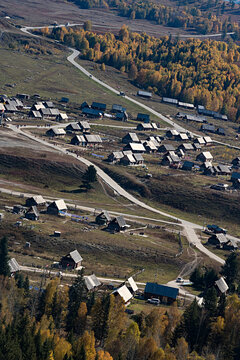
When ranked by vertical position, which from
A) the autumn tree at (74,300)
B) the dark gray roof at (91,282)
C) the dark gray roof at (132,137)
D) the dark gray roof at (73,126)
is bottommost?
the dark gray roof at (132,137)

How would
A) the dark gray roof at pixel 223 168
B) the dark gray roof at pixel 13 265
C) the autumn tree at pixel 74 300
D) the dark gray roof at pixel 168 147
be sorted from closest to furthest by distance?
1. the autumn tree at pixel 74 300
2. the dark gray roof at pixel 13 265
3. the dark gray roof at pixel 223 168
4. the dark gray roof at pixel 168 147

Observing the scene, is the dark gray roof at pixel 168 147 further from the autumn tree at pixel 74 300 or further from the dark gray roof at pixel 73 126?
the autumn tree at pixel 74 300

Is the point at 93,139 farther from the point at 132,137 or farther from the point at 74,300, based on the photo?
the point at 74,300

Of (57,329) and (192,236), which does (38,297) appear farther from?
(192,236)

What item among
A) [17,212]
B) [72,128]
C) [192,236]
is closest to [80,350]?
[17,212]

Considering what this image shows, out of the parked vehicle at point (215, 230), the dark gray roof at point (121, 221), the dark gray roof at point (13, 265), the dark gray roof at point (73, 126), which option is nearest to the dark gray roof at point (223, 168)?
the parked vehicle at point (215, 230)

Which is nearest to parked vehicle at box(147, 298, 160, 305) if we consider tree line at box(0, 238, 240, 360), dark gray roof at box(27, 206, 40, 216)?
tree line at box(0, 238, 240, 360)

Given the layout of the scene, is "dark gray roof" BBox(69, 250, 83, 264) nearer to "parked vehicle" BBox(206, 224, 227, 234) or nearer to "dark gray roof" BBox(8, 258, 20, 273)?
"dark gray roof" BBox(8, 258, 20, 273)
